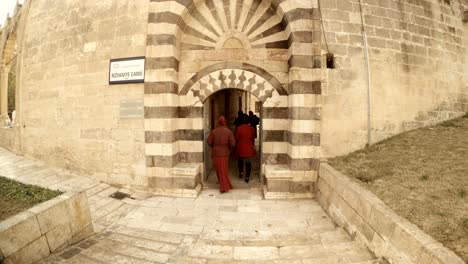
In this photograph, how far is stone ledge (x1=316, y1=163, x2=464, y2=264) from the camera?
2.27 metres

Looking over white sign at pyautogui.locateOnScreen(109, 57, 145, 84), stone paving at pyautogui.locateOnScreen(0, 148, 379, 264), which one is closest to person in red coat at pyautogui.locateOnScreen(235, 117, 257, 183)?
stone paving at pyautogui.locateOnScreen(0, 148, 379, 264)

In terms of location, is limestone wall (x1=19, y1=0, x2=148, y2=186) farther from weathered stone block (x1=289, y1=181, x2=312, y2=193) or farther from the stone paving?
weathered stone block (x1=289, y1=181, x2=312, y2=193)

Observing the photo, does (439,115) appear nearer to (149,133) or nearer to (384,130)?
(384,130)

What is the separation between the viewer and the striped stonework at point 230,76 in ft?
17.0

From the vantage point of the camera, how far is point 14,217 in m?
2.71

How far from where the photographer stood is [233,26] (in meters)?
5.64

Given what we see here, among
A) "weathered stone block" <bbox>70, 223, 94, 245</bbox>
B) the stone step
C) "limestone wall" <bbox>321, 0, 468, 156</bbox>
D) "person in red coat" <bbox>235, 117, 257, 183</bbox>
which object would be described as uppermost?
"limestone wall" <bbox>321, 0, 468, 156</bbox>

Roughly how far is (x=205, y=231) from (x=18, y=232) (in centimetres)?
227

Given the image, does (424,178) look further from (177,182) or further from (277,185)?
(177,182)

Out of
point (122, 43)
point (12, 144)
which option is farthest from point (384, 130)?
point (12, 144)

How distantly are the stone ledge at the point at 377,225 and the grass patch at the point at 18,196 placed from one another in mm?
4190

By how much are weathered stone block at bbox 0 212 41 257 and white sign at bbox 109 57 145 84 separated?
11.1 feet

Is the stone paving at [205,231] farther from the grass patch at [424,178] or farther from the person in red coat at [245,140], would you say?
the grass patch at [424,178]

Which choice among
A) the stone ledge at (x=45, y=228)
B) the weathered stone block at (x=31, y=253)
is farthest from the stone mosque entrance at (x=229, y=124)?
the weathered stone block at (x=31, y=253)
